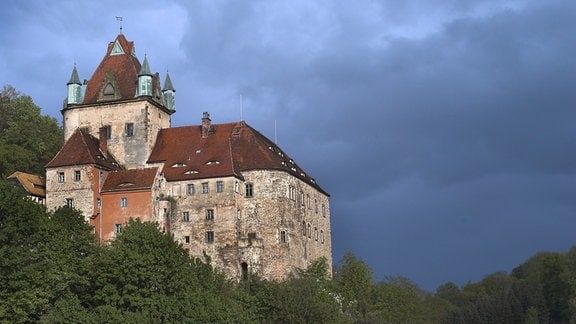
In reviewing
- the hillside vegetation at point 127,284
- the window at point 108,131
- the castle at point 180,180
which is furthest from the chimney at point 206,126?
the hillside vegetation at point 127,284

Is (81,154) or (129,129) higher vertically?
(129,129)

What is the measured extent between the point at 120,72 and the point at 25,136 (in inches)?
570

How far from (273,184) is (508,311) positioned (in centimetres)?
5027

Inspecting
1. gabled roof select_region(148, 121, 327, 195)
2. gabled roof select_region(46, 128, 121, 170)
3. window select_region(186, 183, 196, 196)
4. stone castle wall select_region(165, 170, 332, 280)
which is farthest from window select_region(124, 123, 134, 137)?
window select_region(186, 183, 196, 196)

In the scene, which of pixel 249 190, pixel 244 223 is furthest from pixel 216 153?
pixel 244 223

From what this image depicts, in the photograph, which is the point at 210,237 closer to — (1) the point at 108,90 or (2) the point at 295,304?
(2) the point at 295,304

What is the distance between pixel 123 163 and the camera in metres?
83.6

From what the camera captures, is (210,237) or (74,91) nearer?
(210,237)

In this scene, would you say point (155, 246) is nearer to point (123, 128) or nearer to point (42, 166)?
point (123, 128)

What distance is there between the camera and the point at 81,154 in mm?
79938

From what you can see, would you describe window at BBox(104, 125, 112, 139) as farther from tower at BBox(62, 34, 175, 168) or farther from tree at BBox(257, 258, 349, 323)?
tree at BBox(257, 258, 349, 323)

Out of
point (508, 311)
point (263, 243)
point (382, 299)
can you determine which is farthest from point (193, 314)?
point (508, 311)

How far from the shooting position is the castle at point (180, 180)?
7831cm

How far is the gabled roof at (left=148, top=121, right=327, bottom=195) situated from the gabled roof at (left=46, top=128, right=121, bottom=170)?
4537 mm
